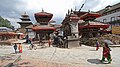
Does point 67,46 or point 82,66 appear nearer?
point 82,66

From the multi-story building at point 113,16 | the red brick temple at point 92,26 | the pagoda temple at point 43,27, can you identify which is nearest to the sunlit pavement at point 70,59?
the red brick temple at point 92,26

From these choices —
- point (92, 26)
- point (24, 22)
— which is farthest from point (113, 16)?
point (24, 22)

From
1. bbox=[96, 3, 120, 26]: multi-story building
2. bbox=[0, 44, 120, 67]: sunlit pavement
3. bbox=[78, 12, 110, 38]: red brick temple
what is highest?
bbox=[96, 3, 120, 26]: multi-story building

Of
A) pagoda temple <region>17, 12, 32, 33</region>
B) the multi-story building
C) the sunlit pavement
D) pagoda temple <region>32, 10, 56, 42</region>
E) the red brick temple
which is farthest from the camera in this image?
pagoda temple <region>17, 12, 32, 33</region>

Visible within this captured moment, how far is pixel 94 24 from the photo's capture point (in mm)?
22484

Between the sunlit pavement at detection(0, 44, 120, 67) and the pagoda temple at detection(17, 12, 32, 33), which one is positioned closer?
the sunlit pavement at detection(0, 44, 120, 67)

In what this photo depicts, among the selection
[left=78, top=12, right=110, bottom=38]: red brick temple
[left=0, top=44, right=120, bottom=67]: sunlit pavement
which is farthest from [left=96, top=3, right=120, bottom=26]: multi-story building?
[left=0, top=44, right=120, bottom=67]: sunlit pavement

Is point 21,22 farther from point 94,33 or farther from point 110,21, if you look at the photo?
point 94,33

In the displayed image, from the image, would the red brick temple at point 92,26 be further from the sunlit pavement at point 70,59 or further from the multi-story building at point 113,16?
the multi-story building at point 113,16

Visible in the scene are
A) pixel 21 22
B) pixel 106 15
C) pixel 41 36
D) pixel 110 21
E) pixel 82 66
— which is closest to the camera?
pixel 82 66

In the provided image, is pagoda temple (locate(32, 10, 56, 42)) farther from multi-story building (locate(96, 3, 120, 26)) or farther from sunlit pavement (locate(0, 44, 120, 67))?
multi-story building (locate(96, 3, 120, 26))

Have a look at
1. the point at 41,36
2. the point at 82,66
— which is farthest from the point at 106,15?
the point at 82,66

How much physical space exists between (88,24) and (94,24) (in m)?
1.05

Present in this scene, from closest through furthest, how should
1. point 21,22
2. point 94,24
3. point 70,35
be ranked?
point 70,35
point 94,24
point 21,22
